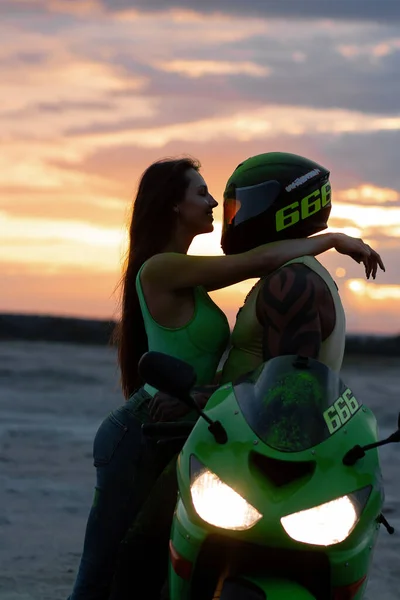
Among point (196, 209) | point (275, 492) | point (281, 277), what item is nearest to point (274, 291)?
point (281, 277)

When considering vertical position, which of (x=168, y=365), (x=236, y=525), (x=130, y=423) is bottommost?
(x=130, y=423)

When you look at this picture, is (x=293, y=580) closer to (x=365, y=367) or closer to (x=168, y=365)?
(x=168, y=365)

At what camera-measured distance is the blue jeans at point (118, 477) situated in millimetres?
4402

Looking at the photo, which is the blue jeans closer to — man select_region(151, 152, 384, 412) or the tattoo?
man select_region(151, 152, 384, 412)

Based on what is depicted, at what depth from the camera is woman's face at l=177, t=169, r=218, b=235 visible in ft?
16.1

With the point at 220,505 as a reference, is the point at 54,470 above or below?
below

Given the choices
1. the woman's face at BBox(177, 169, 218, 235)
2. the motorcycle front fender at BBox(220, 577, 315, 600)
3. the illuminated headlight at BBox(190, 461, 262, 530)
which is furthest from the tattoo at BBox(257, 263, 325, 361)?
the woman's face at BBox(177, 169, 218, 235)

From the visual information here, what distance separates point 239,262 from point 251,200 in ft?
0.74

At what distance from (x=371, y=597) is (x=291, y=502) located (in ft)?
14.1

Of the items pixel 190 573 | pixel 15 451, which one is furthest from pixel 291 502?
pixel 15 451

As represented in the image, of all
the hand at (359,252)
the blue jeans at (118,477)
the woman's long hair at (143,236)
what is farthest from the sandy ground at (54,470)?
the hand at (359,252)

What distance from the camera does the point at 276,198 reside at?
4355 millimetres

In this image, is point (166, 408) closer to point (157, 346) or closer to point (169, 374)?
point (157, 346)

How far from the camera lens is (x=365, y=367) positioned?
101 feet
